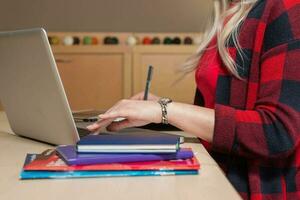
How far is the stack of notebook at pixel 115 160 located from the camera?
70 centimetres

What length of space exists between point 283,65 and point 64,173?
0.48 meters

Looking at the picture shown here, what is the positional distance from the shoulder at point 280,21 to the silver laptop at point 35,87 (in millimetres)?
454

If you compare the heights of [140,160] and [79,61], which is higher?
[140,160]

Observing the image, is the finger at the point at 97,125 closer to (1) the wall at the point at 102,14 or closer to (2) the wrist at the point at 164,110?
(2) the wrist at the point at 164,110

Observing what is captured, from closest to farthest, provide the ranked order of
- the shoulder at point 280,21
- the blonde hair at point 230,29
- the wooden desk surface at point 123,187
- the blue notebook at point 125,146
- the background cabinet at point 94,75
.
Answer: the wooden desk surface at point 123,187, the blue notebook at point 125,146, the shoulder at point 280,21, the blonde hair at point 230,29, the background cabinet at point 94,75

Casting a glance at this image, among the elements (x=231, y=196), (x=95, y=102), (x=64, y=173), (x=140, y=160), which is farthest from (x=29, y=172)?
(x=95, y=102)

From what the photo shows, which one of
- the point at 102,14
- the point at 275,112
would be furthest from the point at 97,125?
the point at 102,14

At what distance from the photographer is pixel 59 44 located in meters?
2.85

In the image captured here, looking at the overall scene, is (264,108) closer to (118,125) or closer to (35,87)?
(118,125)

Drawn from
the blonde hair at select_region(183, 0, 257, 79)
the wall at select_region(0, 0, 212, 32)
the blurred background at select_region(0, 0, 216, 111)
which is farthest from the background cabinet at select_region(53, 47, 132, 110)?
the blonde hair at select_region(183, 0, 257, 79)

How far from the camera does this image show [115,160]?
0.72 meters

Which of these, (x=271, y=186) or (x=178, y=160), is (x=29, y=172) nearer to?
(x=178, y=160)

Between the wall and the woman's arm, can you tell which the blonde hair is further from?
the wall

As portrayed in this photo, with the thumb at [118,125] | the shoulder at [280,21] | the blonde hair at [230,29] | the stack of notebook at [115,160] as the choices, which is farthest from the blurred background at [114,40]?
the stack of notebook at [115,160]
